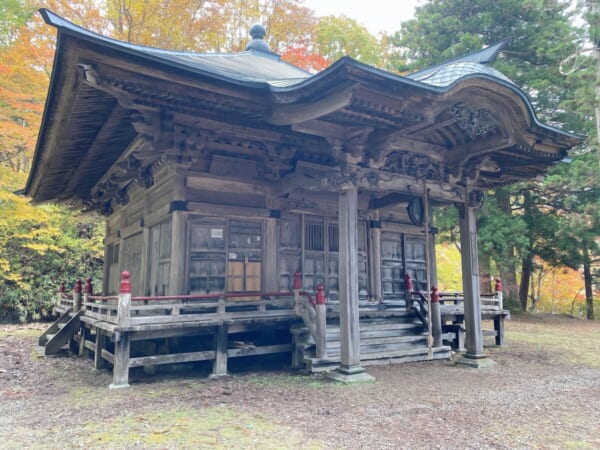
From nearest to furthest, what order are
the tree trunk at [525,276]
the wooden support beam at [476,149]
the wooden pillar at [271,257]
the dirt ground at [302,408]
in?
1. the dirt ground at [302,408]
2. the wooden support beam at [476,149]
3. the wooden pillar at [271,257]
4. the tree trunk at [525,276]

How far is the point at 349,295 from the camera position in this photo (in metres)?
6.75

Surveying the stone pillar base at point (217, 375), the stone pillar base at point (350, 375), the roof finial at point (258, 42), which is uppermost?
the roof finial at point (258, 42)

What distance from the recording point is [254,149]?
26.9 ft

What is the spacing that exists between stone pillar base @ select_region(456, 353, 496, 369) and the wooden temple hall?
0.04 meters

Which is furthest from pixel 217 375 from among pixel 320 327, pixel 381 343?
pixel 381 343

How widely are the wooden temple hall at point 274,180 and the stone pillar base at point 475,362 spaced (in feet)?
0.12

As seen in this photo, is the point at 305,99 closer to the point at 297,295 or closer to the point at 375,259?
the point at 297,295

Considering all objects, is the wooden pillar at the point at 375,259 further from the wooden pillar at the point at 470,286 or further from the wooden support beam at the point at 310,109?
the wooden support beam at the point at 310,109

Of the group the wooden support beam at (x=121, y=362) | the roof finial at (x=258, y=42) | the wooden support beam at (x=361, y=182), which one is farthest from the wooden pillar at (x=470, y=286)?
the roof finial at (x=258, y=42)

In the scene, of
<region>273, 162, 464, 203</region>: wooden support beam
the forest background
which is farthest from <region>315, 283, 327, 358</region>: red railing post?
the forest background

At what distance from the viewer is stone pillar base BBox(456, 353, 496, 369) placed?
313 inches

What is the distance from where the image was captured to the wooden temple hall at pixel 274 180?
6031 millimetres

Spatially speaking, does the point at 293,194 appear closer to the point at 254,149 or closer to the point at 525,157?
the point at 254,149

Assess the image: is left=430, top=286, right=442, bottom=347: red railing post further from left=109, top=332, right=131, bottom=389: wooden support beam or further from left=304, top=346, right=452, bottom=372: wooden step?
left=109, top=332, right=131, bottom=389: wooden support beam
